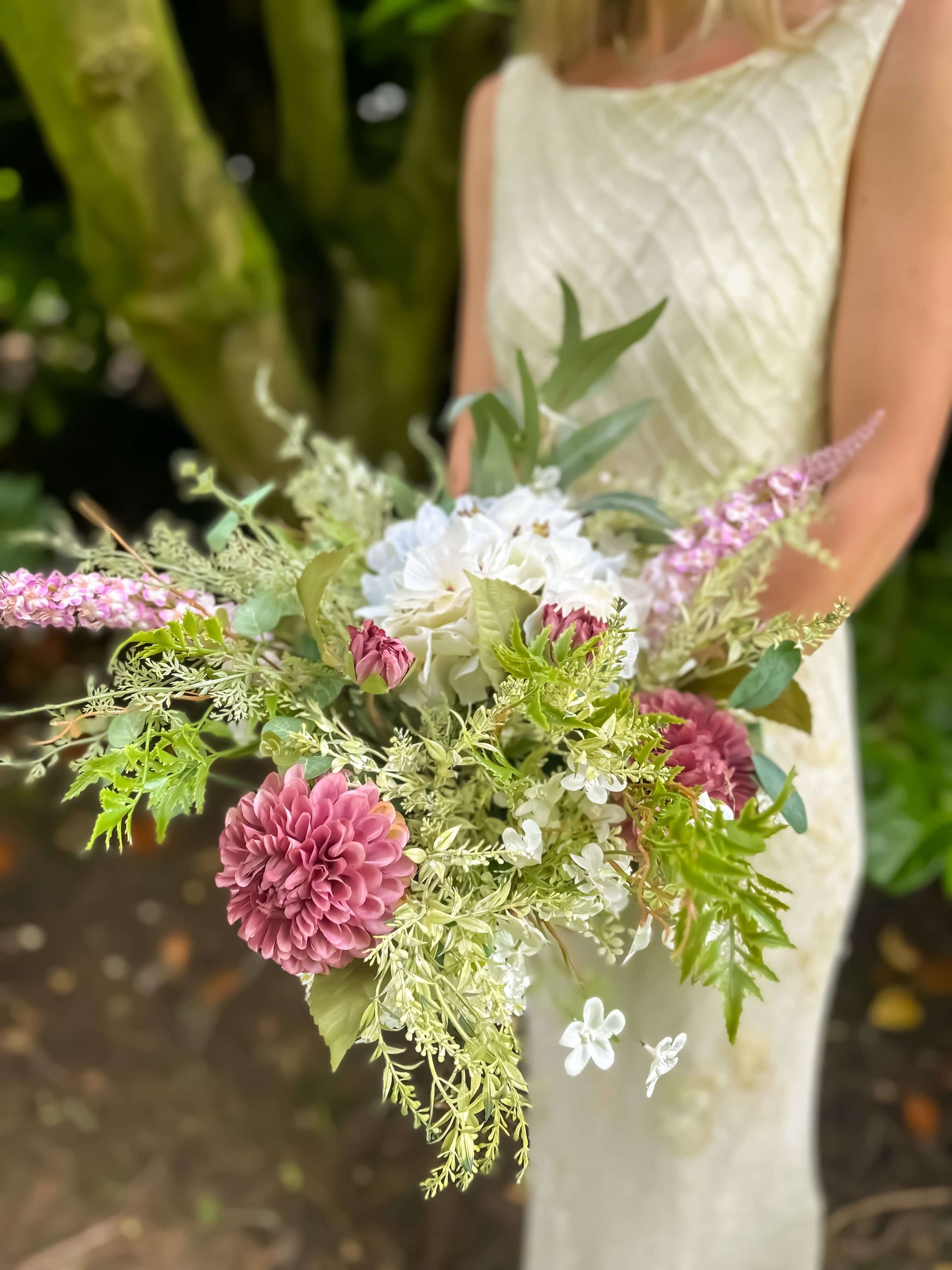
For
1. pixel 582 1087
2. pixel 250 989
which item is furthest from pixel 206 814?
pixel 582 1087

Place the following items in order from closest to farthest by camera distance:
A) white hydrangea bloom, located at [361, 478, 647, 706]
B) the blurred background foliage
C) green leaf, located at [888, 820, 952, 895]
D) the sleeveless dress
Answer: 1. white hydrangea bloom, located at [361, 478, 647, 706]
2. the sleeveless dress
3. the blurred background foliage
4. green leaf, located at [888, 820, 952, 895]

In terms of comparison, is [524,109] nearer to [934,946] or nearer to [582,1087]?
[582,1087]

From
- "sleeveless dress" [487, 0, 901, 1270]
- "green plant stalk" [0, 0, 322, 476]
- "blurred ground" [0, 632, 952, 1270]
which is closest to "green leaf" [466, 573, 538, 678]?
"sleeveless dress" [487, 0, 901, 1270]

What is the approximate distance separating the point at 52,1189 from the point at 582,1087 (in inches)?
39.3

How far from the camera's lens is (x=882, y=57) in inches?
27.9

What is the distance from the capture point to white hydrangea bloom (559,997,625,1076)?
41cm

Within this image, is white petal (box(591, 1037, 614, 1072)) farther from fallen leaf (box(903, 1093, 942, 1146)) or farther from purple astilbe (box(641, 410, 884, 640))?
fallen leaf (box(903, 1093, 942, 1146))

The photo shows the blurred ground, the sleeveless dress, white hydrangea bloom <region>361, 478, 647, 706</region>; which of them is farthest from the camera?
the blurred ground

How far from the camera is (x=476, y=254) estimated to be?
1.04 m

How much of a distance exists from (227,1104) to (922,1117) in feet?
3.74

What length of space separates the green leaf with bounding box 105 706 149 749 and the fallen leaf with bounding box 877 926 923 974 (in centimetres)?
166

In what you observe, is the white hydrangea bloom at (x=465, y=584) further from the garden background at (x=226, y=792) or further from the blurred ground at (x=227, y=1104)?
the blurred ground at (x=227, y=1104)

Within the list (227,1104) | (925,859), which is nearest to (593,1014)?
(925,859)

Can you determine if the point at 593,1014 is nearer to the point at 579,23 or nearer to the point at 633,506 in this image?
the point at 633,506
